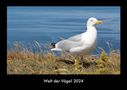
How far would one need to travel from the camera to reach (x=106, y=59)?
14.8 metres

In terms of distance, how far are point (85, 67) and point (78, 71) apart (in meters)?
0.14

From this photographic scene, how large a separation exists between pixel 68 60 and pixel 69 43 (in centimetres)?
32

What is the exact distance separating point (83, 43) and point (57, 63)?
42 centimetres

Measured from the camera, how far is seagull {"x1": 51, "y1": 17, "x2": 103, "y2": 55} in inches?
Answer: 576

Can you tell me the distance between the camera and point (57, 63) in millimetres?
14836

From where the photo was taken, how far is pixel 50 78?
1459 centimetres

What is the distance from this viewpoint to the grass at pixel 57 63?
1472 centimetres

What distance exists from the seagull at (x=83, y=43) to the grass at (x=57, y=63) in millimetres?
124

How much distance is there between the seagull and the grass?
0.12 m
